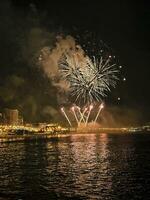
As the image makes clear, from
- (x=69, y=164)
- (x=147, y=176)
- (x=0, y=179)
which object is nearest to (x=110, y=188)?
(x=147, y=176)

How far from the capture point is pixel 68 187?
66.7 m

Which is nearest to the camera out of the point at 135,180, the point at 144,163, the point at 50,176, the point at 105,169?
the point at 135,180

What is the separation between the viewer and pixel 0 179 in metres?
75.3

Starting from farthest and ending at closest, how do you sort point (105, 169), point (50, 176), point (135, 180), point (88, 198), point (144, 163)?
point (144, 163)
point (105, 169)
point (50, 176)
point (135, 180)
point (88, 198)

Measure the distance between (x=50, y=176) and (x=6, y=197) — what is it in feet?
73.3

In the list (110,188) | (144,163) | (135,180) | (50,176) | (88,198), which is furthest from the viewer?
(144,163)

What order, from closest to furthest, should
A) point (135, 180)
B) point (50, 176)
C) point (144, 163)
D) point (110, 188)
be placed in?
point (110, 188) → point (135, 180) → point (50, 176) → point (144, 163)

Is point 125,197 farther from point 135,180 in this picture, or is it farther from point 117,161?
point 117,161

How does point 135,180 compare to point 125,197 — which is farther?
point 135,180

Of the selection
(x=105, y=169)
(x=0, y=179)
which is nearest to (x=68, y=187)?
(x=0, y=179)

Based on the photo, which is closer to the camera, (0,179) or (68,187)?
(68,187)

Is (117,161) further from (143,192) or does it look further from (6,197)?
(6,197)

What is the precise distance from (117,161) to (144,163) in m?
7.95

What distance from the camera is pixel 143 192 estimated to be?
202 ft
